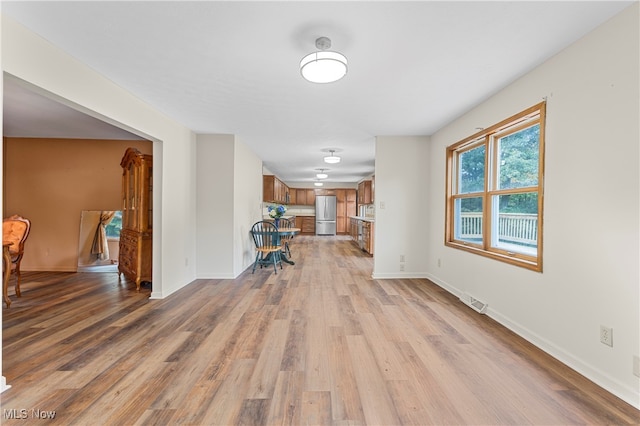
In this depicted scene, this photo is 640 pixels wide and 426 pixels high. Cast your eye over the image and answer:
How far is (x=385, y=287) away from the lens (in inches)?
155

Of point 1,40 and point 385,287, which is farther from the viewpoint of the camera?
point 385,287

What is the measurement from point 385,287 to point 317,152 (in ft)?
9.81

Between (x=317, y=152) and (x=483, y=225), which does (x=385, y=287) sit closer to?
(x=483, y=225)

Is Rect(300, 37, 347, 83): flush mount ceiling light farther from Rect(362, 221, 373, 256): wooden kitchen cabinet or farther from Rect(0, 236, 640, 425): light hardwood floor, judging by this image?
Rect(362, 221, 373, 256): wooden kitchen cabinet

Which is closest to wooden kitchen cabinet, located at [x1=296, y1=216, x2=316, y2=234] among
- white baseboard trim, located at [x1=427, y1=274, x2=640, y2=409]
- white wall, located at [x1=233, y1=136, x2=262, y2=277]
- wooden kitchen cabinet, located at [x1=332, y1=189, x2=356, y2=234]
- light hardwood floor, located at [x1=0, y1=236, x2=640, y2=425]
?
wooden kitchen cabinet, located at [x1=332, y1=189, x2=356, y2=234]

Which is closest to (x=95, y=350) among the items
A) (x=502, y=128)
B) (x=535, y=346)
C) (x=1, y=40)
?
(x=1, y=40)

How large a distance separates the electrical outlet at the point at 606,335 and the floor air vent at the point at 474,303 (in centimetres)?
118

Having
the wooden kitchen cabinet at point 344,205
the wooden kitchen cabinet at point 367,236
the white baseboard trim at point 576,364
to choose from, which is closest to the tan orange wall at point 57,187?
the wooden kitchen cabinet at point 367,236

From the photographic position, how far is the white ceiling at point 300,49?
1619mm

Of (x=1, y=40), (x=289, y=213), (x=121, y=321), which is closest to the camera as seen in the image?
(x=1, y=40)

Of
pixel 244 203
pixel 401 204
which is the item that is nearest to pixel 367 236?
pixel 401 204

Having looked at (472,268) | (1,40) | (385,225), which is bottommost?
(472,268)

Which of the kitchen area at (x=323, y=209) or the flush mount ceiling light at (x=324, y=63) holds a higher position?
the flush mount ceiling light at (x=324, y=63)

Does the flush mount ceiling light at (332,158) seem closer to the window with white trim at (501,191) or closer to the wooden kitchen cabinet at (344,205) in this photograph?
the window with white trim at (501,191)
